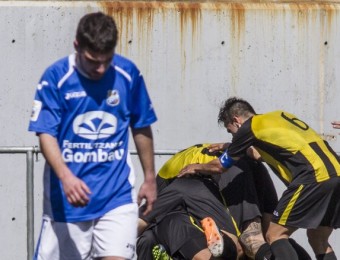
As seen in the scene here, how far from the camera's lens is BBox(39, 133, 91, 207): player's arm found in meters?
5.12

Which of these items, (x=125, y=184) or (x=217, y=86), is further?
(x=217, y=86)

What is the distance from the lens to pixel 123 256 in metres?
5.52

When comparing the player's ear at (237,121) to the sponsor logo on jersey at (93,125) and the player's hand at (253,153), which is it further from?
the sponsor logo on jersey at (93,125)

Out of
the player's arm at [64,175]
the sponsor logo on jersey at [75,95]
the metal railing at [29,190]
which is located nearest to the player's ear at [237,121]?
the metal railing at [29,190]

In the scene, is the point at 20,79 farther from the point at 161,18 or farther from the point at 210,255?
the point at 210,255

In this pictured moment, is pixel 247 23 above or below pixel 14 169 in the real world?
above

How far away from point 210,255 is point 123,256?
1844 millimetres

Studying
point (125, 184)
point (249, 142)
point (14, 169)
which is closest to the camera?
point (125, 184)

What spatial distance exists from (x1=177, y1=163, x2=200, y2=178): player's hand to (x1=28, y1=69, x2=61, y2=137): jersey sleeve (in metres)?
2.31

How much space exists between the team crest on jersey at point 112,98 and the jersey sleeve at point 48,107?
0.27 metres

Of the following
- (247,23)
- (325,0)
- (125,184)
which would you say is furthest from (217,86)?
(125,184)

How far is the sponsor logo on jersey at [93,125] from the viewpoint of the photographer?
17.9 ft

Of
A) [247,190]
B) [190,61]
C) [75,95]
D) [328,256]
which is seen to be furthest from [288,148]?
[75,95]

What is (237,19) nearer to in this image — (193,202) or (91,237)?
(193,202)
